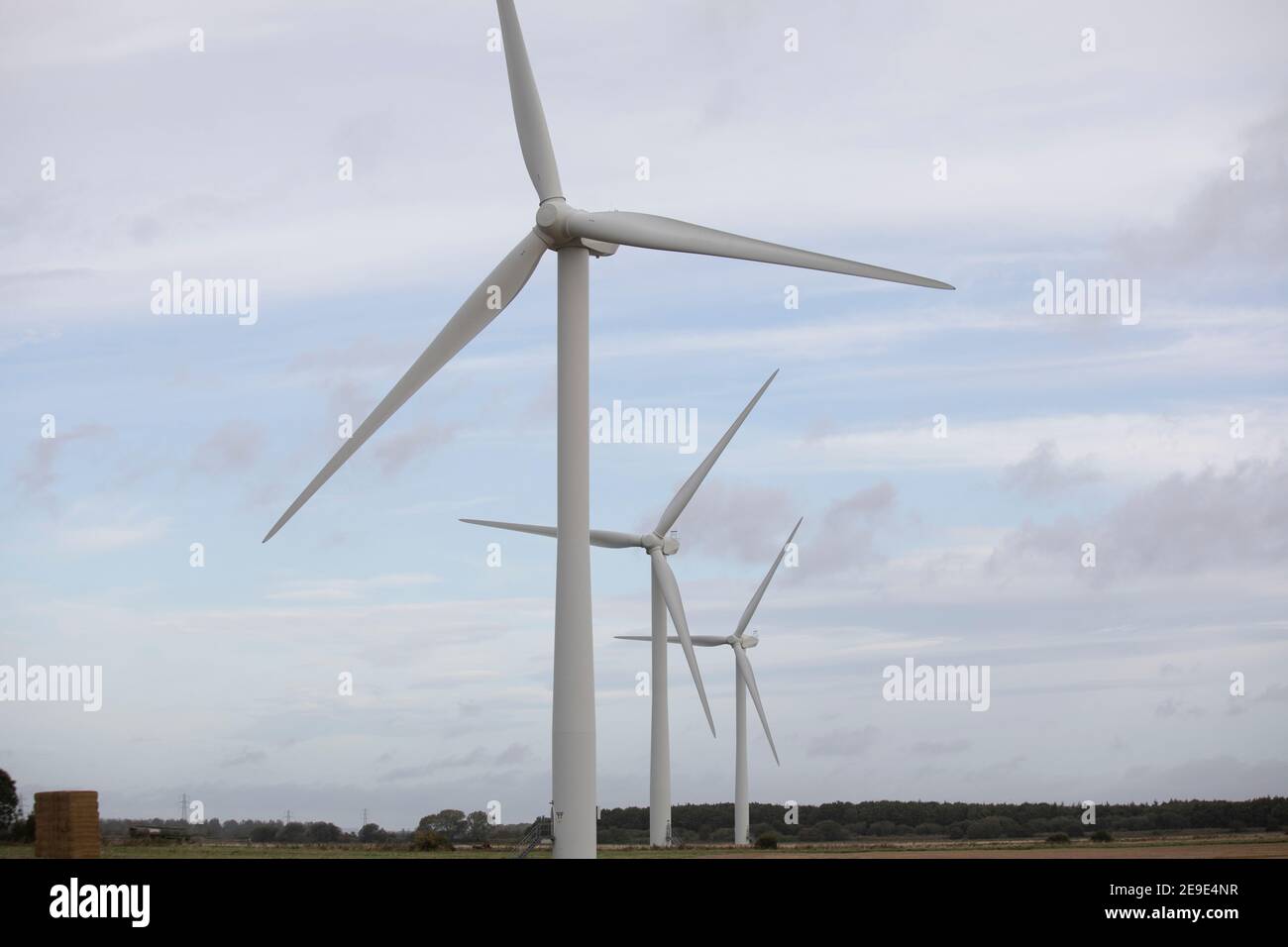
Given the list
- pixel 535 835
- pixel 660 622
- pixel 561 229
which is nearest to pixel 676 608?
pixel 660 622

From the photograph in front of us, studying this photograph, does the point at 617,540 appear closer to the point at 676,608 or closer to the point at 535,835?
the point at 676,608

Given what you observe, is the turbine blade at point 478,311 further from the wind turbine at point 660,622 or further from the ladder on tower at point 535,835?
the wind turbine at point 660,622

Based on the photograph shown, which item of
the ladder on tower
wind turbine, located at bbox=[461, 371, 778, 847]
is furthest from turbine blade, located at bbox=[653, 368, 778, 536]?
the ladder on tower
